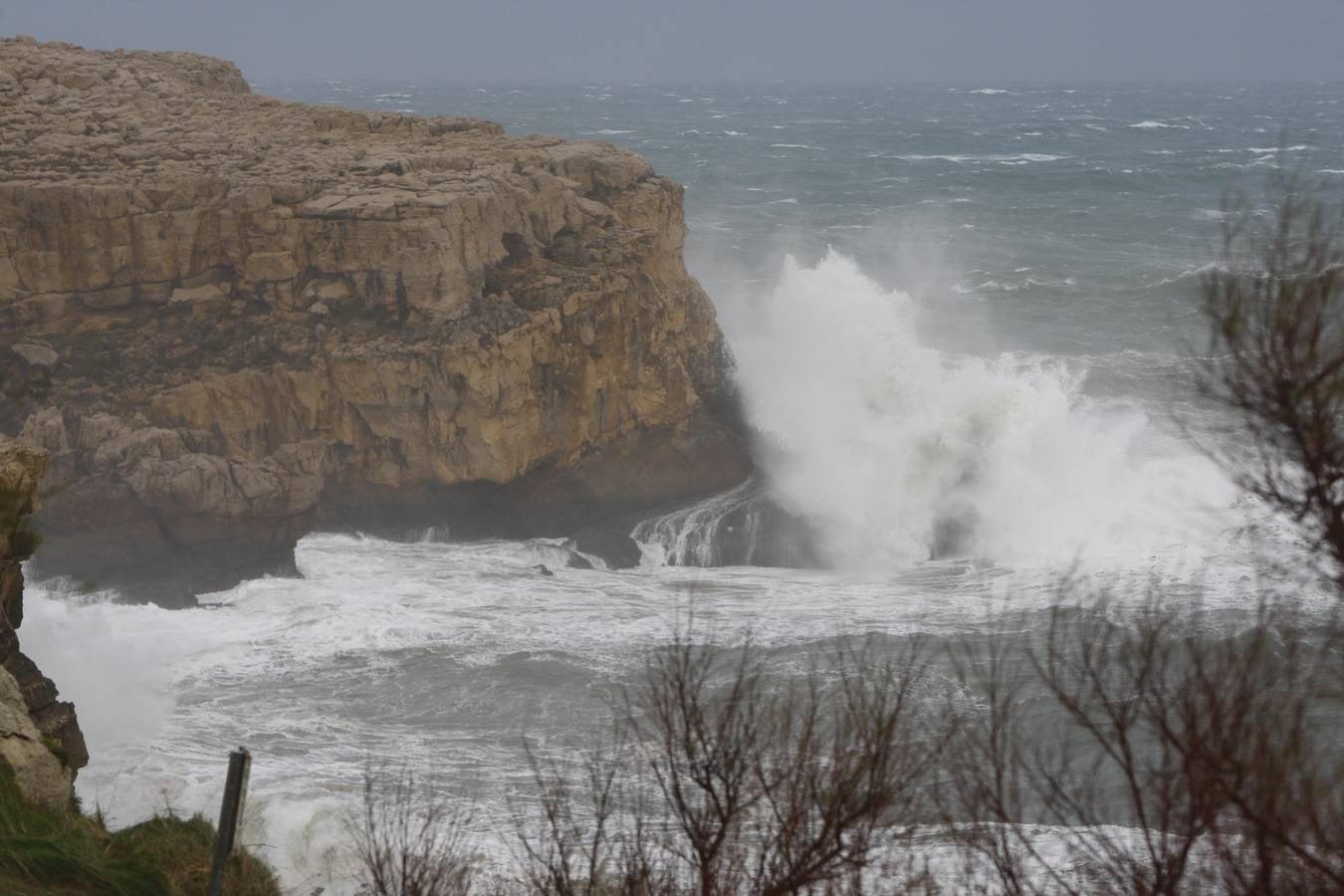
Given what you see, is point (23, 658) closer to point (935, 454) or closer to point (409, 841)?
point (409, 841)

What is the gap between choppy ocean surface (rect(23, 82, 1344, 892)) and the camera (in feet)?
54.9

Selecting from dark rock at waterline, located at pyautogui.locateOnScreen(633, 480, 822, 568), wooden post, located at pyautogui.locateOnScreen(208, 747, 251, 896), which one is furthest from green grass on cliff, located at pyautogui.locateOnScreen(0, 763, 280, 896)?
dark rock at waterline, located at pyautogui.locateOnScreen(633, 480, 822, 568)

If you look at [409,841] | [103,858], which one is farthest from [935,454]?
[103,858]

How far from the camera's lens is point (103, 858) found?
32.5 feet

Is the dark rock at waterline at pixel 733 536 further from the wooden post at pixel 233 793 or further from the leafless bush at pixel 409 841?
the wooden post at pixel 233 793

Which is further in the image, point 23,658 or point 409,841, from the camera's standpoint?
point 23,658

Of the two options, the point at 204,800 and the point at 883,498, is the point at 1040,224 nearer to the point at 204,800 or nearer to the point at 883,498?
the point at 883,498

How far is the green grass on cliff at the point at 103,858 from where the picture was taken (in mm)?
9297

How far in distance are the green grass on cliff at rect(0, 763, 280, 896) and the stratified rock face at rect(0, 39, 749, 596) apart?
10787 mm

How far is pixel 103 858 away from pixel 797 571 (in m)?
16.4

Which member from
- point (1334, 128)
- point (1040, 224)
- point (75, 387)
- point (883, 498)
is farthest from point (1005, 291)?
point (1334, 128)

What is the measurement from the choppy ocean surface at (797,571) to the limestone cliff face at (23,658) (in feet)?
4.52

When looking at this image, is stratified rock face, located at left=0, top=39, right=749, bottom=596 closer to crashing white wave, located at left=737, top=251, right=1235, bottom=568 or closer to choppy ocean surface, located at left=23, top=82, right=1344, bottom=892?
choppy ocean surface, located at left=23, top=82, right=1344, bottom=892

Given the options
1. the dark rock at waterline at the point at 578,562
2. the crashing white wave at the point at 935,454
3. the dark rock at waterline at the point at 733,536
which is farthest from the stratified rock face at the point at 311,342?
the crashing white wave at the point at 935,454
